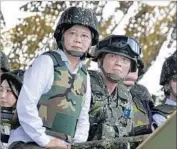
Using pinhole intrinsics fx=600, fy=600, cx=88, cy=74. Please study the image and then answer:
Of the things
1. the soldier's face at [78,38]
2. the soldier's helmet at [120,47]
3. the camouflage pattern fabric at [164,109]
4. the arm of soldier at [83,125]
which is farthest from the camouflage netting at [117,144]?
the camouflage pattern fabric at [164,109]

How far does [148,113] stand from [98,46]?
0.63 m

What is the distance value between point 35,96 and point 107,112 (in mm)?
552

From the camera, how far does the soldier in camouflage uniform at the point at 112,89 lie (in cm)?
310

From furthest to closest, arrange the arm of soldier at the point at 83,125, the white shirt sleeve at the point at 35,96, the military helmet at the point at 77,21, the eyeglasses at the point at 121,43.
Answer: the eyeglasses at the point at 121,43 < the military helmet at the point at 77,21 < the arm of soldier at the point at 83,125 < the white shirt sleeve at the point at 35,96

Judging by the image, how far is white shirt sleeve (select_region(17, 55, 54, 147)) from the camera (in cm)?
268

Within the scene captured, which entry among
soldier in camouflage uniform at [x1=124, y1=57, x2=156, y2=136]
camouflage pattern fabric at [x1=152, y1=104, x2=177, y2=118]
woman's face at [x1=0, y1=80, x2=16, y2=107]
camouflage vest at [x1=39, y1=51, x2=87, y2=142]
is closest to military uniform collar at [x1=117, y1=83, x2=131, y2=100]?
soldier in camouflage uniform at [x1=124, y1=57, x2=156, y2=136]

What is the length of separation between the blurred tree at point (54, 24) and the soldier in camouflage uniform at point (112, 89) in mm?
3340

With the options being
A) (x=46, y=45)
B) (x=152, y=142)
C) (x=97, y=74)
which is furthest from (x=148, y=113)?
(x=46, y=45)

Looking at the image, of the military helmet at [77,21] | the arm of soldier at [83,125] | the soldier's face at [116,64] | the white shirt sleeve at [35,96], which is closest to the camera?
the white shirt sleeve at [35,96]

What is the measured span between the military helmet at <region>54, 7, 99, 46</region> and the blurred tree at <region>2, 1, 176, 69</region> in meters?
3.54

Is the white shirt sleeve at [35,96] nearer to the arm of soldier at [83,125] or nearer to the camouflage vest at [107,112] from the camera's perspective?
the arm of soldier at [83,125]

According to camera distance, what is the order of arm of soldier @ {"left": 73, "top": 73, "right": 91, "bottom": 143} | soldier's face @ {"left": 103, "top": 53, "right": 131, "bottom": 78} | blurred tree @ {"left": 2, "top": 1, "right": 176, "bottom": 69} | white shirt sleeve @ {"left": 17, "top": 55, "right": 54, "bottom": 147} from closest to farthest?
1. white shirt sleeve @ {"left": 17, "top": 55, "right": 54, "bottom": 147}
2. arm of soldier @ {"left": 73, "top": 73, "right": 91, "bottom": 143}
3. soldier's face @ {"left": 103, "top": 53, "right": 131, "bottom": 78}
4. blurred tree @ {"left": 2, "top": 1, "right": 176, "bottom": 69}

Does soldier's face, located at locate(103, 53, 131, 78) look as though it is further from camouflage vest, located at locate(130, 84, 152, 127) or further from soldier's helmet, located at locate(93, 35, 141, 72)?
camouflage vest, located at locate(130, 84, 152, 127)

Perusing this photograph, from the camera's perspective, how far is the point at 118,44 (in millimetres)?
3395
